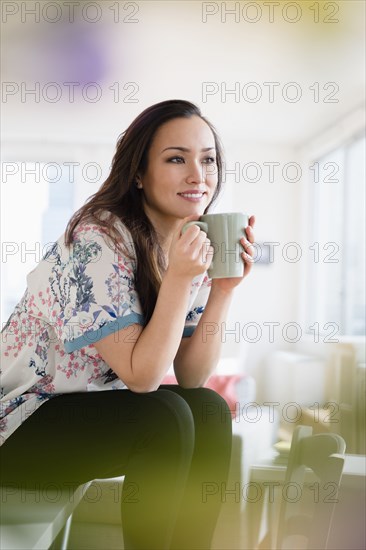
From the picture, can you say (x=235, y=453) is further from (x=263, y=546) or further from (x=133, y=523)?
(x=133, y=523)

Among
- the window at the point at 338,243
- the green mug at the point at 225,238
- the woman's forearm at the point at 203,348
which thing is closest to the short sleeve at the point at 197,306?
the woman's forearm at the point at 203,348

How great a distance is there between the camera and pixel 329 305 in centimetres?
220

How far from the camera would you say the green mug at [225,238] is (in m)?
0.45

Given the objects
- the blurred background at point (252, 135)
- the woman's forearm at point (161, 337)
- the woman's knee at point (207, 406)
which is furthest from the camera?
the blurred background at point (252, 135)

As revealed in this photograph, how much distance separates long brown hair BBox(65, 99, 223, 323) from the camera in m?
0.49

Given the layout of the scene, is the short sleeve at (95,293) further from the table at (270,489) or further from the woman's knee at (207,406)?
the table at (270,489)

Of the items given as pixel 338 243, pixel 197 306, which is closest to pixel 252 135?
pixel 338 243

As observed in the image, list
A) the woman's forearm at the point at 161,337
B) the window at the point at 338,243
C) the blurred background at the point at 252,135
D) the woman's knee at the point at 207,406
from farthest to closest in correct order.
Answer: the window at the point at 338,243 < the blurred background at the point at 252,135 < the woman's knee at the point at 207,406 < the woman's forearm at the point at 161,337

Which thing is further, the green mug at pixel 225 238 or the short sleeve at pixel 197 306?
the short sleeve at pixel 197 306

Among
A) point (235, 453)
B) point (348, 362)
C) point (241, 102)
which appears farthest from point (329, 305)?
point (235, 453)

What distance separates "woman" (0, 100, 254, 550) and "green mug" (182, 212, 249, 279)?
0.04 feet

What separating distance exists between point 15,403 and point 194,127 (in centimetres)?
29

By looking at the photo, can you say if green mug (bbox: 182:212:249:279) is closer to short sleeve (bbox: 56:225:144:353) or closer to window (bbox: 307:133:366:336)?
short sleeve (bbox: 56:225:144:353)

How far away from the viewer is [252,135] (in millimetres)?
1606
